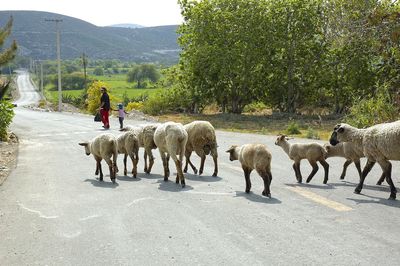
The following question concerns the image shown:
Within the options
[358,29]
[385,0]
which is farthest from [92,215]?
[385,0]

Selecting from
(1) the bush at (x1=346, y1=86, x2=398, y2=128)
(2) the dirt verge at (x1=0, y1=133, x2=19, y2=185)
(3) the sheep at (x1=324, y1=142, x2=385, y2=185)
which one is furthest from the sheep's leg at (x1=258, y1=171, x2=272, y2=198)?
(1) the bush at (x1=346, y1=86, x2=398, y2=128)

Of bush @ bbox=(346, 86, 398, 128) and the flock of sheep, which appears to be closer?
the flock of sheep

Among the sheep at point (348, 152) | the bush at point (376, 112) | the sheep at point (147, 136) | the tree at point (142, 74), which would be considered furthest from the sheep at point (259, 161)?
the tree at point (142, 74)

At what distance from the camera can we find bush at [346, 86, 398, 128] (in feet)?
59.2

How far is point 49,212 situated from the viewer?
28.1 ft

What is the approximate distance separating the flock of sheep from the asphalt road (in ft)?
1.33

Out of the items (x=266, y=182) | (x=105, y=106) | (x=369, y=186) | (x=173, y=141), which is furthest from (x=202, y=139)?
(x=105, y=106)

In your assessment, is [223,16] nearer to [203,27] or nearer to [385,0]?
[203,27]

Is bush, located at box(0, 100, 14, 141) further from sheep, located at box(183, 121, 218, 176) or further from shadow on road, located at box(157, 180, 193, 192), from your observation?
shadow on road, located at box(157, 180, 193, 192)

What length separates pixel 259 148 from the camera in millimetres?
9094

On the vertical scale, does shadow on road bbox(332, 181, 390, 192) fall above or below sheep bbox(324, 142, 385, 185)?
below

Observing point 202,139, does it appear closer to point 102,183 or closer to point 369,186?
point 102,183

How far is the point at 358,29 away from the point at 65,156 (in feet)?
37.0

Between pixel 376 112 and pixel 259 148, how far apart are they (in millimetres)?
11257
